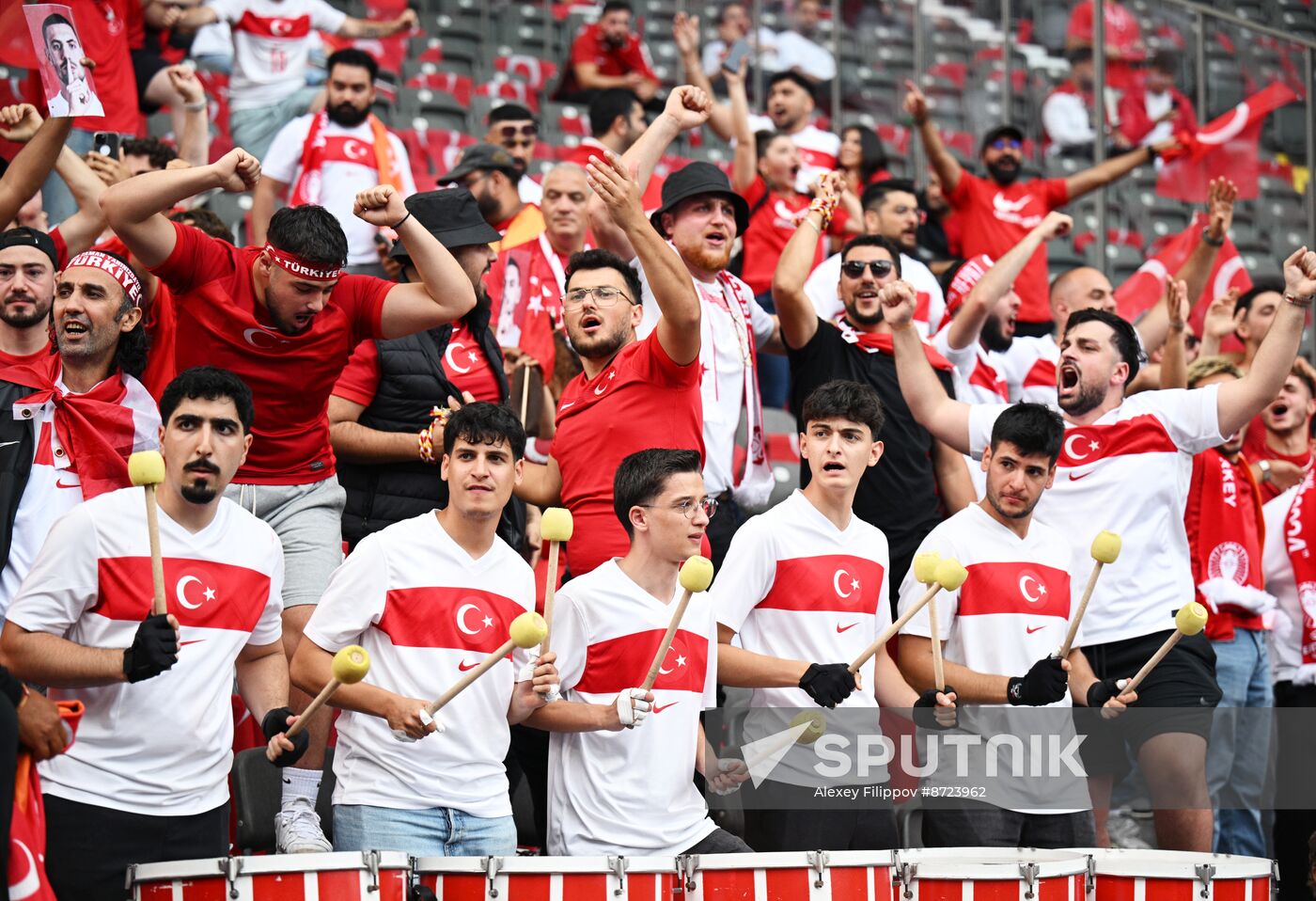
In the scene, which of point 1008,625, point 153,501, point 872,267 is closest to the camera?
point 153,501

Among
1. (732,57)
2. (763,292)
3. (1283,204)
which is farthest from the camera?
(1283,204)

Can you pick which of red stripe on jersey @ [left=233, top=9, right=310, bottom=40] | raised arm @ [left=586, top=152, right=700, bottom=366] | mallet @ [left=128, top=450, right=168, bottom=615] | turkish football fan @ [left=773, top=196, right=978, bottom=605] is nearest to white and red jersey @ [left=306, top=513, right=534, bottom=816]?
mallet @ [left=128, top=450, right=168, bottom=615]

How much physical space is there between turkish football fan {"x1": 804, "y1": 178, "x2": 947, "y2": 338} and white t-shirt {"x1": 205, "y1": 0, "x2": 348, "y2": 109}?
3364 mm

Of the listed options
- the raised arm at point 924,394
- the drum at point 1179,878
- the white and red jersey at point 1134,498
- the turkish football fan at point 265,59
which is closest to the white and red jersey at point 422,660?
the drum at point 1179,878

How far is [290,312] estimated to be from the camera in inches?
211

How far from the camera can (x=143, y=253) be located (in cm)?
522

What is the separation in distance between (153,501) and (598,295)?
85.7 inches

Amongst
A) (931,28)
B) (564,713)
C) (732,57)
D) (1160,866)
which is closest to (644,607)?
(564,713)

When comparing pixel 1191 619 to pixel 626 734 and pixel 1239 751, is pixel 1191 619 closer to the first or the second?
pixel 626 734

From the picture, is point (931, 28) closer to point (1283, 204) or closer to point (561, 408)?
point (1283, 204)

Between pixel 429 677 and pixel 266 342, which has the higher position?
pixel 266 342

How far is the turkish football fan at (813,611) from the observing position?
5.29 m

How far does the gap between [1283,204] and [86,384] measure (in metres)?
8.87

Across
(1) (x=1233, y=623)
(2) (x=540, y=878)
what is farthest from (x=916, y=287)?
→ (2) (x=540, y=878)
